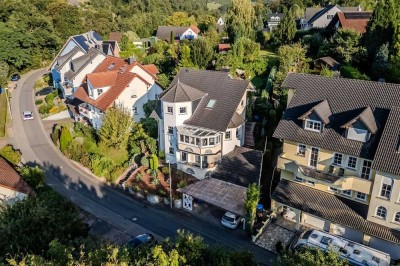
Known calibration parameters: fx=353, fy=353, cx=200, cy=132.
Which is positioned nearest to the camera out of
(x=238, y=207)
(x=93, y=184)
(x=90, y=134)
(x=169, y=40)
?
(x=238, y=207)

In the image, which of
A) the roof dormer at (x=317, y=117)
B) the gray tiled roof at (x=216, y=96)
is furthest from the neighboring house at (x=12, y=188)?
the roof dormer at (x=317, y=117)

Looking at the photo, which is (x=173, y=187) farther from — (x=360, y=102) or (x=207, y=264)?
(x=360, y=102)

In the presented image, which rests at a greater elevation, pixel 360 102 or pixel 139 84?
pixel 360 102

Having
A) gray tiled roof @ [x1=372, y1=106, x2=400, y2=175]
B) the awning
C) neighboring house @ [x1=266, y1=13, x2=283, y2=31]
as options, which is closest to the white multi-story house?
the awning

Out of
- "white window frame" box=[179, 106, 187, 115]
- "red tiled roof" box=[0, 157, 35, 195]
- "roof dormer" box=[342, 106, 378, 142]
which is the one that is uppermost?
"roof dormer" box=[342, 106, 378, 142]

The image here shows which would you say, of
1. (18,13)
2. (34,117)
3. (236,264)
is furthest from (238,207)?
(18,13)

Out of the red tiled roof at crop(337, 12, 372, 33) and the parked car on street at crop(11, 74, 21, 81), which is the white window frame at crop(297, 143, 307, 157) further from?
the parked car on street at crop(11, 74, 21, 81)
